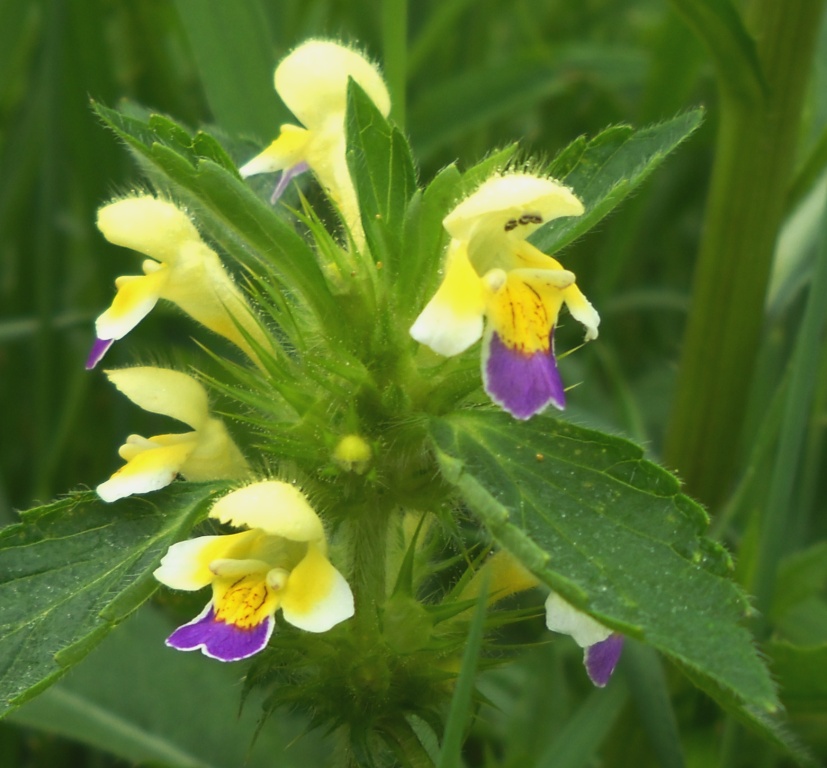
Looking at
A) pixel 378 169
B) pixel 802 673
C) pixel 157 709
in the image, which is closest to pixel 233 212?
pixel 378 169

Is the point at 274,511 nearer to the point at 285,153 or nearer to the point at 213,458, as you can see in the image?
the point at 213,458

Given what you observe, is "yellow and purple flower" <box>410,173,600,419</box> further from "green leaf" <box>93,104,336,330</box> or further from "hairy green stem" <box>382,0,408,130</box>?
"hairy green stem" <box>382,0,408,130</box>

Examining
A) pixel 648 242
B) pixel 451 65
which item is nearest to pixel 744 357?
pixel 648 242

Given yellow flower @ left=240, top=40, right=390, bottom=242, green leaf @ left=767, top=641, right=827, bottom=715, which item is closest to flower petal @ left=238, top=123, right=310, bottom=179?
yellow flower @ left=240, top=40, right=390, bottom=242

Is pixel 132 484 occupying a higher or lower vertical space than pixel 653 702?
higher

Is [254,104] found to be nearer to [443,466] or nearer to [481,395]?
[481,395]

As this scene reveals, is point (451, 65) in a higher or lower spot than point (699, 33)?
lower
